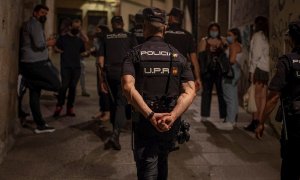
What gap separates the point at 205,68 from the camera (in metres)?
7.60

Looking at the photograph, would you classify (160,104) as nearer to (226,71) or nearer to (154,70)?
(154,70)

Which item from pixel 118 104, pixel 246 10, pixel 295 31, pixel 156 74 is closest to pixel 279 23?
pixel 246 10

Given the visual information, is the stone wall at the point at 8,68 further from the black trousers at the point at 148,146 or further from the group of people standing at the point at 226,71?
the group of people standing at the point at 226,71

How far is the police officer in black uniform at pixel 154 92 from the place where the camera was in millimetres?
3518

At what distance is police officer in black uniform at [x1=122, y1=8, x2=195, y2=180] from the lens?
11.5 feet

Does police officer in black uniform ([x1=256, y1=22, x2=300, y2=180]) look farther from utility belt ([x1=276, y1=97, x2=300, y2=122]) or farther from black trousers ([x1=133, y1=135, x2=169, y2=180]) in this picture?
black trousers ([x1=133, y1=135, x2=169, y2=180])

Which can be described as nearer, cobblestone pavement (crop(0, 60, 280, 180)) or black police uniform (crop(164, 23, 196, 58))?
cobblestone pavement (crop(0, 60, 280, 180))

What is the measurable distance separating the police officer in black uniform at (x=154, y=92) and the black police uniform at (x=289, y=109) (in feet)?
2.61

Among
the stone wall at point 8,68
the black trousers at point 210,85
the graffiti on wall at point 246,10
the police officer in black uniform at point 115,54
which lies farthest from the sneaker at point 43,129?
the graffiti on wall at point 246,10

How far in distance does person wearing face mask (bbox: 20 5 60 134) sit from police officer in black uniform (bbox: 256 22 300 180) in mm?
3910

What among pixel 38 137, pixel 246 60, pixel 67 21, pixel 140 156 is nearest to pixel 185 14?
pixel 246 60

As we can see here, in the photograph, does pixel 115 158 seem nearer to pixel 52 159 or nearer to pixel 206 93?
pixel 52 159

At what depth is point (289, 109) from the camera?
371cm

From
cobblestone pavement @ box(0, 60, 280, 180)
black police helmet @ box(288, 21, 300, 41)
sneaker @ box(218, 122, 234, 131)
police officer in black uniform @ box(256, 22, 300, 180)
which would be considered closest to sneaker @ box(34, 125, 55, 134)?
cobblestone pavement @ box(0, 60, 280, 180)
